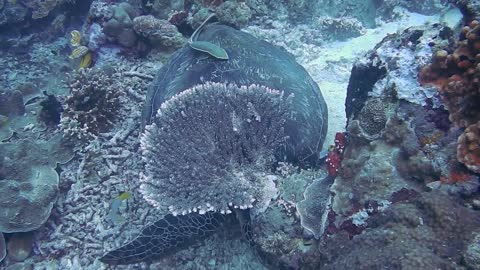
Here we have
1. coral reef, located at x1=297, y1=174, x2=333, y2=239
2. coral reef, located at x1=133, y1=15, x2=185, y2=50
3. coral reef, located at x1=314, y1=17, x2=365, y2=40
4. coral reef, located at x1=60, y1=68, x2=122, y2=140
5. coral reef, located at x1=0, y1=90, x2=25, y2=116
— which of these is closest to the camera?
coral reef, located at x1=297, y1=174, x2=333, y2=239

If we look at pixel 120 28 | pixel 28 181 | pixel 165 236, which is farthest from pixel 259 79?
pixel 120 28

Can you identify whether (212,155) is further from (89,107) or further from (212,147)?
(89,107)

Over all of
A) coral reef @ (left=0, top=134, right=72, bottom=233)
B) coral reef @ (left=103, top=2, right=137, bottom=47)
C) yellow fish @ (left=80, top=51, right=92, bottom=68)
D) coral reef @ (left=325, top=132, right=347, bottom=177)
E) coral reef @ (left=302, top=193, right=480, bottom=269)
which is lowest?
coral reef @ (left=0, top=134, right=72, bottom=233)

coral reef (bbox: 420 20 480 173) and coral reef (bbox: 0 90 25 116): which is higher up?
coral reef (bbox: 420 20 480 173)

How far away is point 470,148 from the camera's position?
2.53 metres

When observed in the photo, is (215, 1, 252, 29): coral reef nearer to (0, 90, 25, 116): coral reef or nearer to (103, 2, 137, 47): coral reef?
(103, 2, 137, 47): coral reef

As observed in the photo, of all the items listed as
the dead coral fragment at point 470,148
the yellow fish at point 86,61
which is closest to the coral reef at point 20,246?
the yellow fish at point 86,61

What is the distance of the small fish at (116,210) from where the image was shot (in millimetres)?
4438

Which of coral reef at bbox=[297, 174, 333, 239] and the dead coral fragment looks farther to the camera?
coral reef at bbox=[297, 174, 333, 239]

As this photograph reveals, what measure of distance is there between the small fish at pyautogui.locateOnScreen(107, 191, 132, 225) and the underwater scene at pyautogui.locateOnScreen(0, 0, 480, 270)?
15mm

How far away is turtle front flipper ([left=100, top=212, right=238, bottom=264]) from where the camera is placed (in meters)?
3.60

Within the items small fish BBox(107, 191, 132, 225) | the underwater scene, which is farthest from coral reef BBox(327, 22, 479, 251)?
small fish BBox(107, 191, 132, 225)

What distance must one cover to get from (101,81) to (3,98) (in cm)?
235

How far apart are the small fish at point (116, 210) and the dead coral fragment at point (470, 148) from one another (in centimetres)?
360
